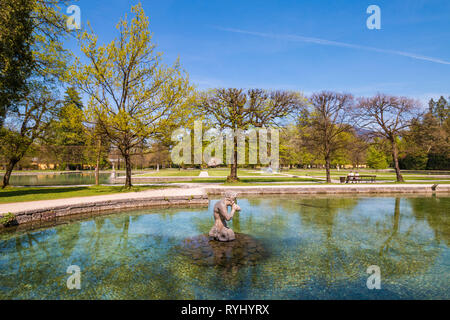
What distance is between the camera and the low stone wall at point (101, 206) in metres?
10.8

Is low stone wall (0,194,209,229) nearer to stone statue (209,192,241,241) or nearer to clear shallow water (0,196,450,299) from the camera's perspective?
clear shallow water (0,196,450,299)

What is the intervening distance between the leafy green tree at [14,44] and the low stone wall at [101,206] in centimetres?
610

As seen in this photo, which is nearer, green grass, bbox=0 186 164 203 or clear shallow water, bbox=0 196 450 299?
clear shallow water, bbox=0 196 450 299

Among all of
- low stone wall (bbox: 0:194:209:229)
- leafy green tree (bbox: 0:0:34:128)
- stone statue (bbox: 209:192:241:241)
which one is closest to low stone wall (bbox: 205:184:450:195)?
low stone wall (bbox: 0:194:209:229)

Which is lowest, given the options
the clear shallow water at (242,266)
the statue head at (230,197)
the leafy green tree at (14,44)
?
the clear shallow water at (242,266)

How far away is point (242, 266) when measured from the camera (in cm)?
634

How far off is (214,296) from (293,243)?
413cm

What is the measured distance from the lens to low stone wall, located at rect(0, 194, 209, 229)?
10797 millimetres

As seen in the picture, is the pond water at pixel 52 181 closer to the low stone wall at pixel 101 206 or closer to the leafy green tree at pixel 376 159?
the low stone wall at pixel 101 206

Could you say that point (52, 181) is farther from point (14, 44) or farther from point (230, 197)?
point (230, 197)

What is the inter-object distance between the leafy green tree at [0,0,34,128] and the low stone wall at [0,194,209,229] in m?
6.10

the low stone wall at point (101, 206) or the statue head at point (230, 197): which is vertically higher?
the statue head at point (230, 197)

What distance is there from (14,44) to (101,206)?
8.78 metres

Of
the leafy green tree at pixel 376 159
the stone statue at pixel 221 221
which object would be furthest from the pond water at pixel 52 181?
the leafy green tree at pixel 376 159
